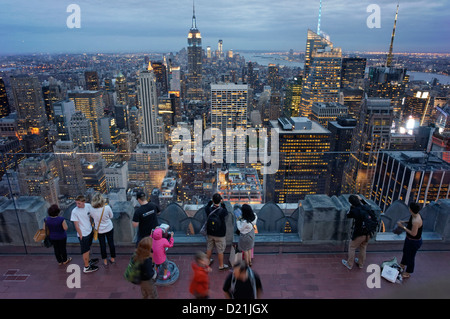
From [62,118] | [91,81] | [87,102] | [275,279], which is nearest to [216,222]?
[275,279]

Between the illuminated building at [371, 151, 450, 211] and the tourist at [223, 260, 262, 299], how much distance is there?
20.2 m

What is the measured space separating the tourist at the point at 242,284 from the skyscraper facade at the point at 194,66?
473ft

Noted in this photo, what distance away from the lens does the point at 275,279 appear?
4059 mm

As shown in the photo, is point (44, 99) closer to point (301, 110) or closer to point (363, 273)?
point (301, 110)

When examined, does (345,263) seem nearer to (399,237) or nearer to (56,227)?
(399,237)

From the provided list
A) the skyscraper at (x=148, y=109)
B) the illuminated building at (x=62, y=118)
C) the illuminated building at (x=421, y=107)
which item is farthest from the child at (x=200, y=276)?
the illuminated building at (x=421, y=107)

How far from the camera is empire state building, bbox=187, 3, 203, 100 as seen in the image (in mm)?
145250

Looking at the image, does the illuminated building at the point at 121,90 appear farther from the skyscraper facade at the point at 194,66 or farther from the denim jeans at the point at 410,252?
the denim jeans at the point at 410,252

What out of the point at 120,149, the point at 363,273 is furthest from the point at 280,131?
the point at 120,149

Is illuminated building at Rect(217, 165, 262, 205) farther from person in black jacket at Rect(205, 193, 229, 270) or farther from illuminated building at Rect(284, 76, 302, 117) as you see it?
illuminated building at Rect(284, 76, 302, 117)

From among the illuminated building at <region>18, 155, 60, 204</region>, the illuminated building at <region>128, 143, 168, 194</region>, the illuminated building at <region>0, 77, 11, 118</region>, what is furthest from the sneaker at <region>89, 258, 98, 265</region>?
the illuminated building at <region>0, 77, 11, 118</region>

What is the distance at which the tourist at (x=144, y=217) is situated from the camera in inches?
154
